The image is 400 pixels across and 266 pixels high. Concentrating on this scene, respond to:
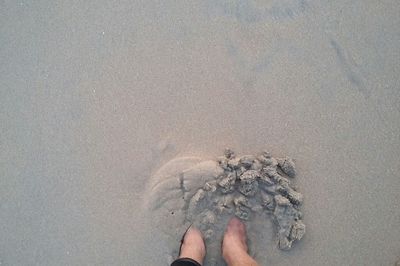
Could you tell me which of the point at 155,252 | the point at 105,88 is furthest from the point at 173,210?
the point at 105,88

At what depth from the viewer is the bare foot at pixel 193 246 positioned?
198cm

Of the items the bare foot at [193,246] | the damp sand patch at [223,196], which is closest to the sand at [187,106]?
the damp sand patch at [223,196]

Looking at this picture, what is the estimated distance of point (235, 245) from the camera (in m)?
2.01

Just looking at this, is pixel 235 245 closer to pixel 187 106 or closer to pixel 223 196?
pixel 223 196

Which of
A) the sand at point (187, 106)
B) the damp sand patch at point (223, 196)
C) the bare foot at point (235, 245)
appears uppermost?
the sand at point (187, 106)

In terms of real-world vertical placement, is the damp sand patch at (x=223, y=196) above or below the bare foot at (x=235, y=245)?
above

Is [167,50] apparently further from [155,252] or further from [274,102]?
[155,252]

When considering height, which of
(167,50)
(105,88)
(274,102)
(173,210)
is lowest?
(173,210)

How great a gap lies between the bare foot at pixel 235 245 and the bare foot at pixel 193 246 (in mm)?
120

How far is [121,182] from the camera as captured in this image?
2.11 meters

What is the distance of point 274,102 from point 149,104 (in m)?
0.67

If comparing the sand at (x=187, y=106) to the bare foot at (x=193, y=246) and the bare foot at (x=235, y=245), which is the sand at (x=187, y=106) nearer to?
the bare foot at (x=235, y=245)

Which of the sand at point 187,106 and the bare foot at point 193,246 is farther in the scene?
the sand at point 187,106

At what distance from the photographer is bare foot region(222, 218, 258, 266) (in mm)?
1971
